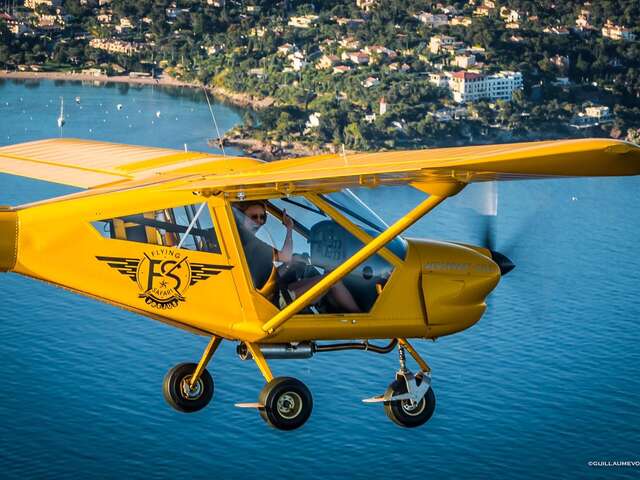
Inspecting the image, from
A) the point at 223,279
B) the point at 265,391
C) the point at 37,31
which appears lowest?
the point at 37,31

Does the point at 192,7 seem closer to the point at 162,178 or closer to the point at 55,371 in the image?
the point at 55,371

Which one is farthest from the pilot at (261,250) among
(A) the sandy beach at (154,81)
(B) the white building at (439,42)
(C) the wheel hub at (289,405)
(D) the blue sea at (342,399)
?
(B) the white building at (439,42)

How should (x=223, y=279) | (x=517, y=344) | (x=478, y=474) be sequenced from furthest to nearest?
(x=517, y=344) < (x=478, y=474) < (x=223, y=279)

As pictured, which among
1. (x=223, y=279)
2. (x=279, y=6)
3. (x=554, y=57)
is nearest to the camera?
(x=223, y=279)

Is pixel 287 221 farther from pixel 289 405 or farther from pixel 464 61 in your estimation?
pixel 464 61

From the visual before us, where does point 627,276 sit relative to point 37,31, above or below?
above

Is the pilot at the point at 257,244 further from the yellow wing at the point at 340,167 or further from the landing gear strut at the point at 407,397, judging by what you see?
the landing gear strut at the point at 407,397

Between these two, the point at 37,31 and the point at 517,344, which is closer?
the point at 517,344

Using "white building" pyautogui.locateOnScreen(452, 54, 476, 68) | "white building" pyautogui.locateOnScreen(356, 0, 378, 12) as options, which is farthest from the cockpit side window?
"white building" pyautogui.locateOnScreen(356, 0, 378, 12)

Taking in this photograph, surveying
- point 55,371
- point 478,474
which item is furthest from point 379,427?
point 55,371
